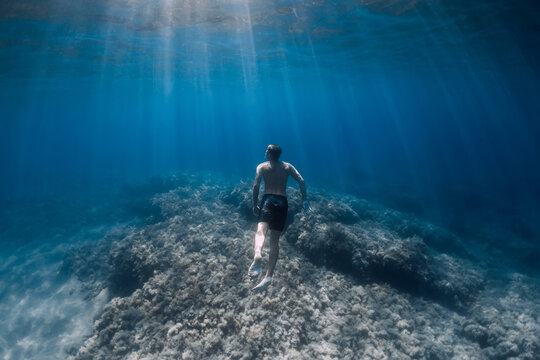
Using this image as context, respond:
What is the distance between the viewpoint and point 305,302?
5980 millimetres

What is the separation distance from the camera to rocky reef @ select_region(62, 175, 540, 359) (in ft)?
17.5

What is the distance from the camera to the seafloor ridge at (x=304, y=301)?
5.35m

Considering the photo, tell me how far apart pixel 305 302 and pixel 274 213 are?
224 centimetres

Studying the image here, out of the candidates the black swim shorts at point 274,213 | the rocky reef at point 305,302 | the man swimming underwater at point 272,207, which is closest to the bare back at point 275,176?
the man swimming underwater at point 272,207

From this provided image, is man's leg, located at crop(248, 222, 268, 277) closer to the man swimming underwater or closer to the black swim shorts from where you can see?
the man swimming underwater

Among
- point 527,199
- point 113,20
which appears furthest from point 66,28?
point 527,199

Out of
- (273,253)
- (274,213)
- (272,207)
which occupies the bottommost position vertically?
(273,253)

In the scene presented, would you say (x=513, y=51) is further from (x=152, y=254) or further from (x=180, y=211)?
(x=152, y=254)

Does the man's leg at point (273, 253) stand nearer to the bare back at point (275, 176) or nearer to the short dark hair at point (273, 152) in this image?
the bare back at point (275, 176)

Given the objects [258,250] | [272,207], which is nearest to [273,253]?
[258,250]

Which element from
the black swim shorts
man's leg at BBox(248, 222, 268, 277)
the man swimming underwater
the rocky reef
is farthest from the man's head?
the rocky reef

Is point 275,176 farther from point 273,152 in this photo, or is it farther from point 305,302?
point 305,302

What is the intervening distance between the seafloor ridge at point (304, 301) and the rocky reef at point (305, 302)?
0.09 ft

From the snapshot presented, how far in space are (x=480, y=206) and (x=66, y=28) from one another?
31.8 meters
